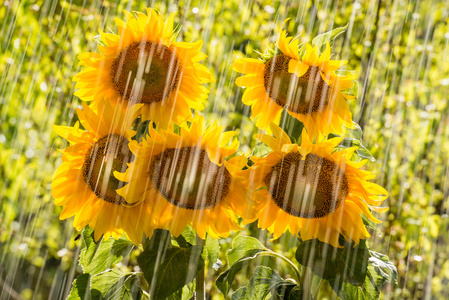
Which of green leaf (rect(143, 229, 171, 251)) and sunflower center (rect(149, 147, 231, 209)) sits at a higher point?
sunflower center (rect(149, 147, 231, 209))

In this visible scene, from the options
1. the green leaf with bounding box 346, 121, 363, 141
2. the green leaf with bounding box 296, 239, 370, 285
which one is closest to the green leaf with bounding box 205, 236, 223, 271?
the green leaf with bounding box 296, 239, 370, 285

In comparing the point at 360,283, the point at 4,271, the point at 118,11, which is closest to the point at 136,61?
the point at 360,283

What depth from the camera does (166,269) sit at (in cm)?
57

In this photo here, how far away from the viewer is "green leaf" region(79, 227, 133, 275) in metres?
0.67

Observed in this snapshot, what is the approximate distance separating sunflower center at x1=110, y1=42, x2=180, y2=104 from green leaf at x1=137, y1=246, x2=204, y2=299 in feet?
0.69

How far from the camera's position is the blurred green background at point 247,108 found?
1628mm

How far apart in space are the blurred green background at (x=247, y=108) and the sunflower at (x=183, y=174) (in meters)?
0.85

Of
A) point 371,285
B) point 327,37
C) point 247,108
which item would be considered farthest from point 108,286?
point 247,108

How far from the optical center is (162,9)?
1475 mm

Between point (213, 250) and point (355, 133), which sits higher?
point (355, 133)

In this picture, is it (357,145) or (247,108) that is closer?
(357,145)

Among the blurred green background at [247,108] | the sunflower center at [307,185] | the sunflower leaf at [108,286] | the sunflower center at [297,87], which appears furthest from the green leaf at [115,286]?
the blurred green background at [247,108]

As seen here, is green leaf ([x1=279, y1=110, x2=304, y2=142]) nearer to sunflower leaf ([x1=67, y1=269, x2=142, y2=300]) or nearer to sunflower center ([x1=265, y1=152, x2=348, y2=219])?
sunflower center ([x1=265, y1=152, x2=348, y2=219])

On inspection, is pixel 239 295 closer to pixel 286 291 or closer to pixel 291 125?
pixel 286 291
